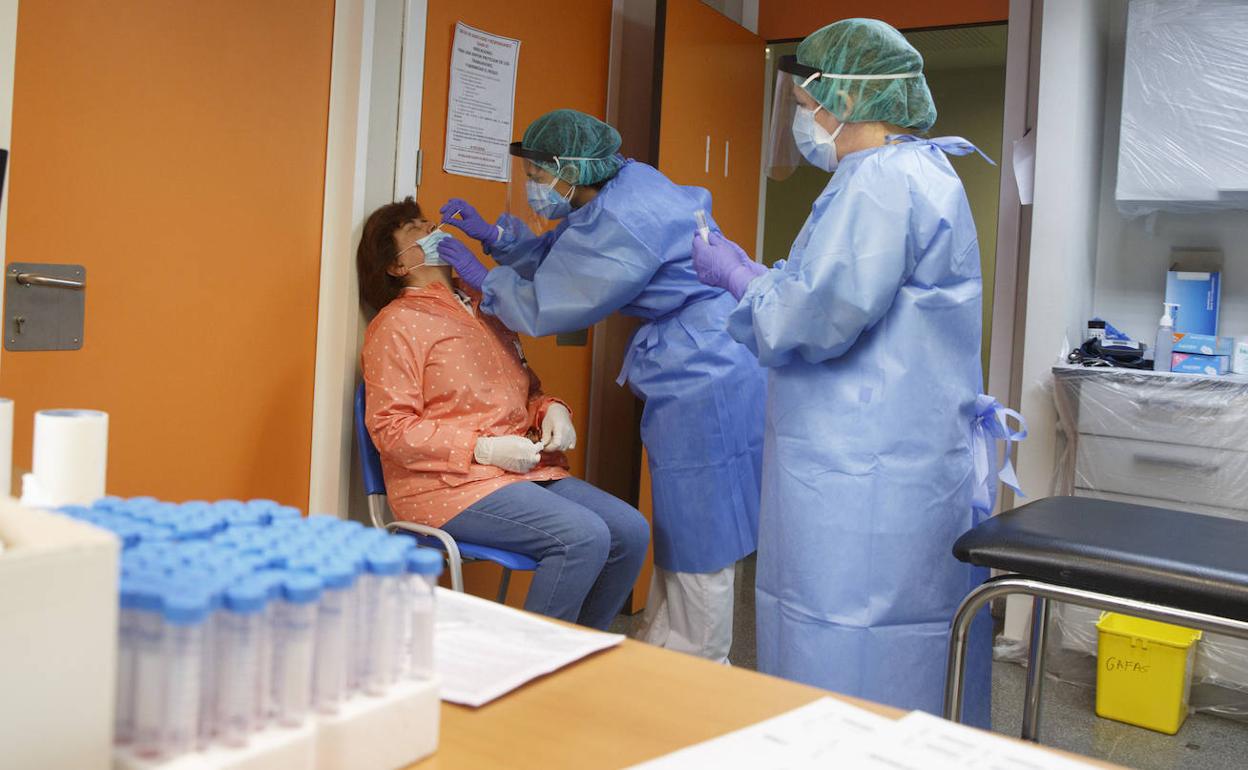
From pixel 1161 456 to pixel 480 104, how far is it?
2.18 meters

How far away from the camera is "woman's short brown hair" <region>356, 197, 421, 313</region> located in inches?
93.4

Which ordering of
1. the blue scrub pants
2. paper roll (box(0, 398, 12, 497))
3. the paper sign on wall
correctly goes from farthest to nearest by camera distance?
the paper sign on wall → the blue scrub pants → paper roll (box(0, 398, 12, 497))

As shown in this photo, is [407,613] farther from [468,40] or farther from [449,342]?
[468,40]

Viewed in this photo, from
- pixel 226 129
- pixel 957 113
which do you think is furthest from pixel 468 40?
pixel 957 113

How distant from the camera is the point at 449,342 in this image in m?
2.36

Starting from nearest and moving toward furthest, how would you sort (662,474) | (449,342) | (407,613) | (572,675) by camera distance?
(407,613), (572,675), (449,342), (662,474)

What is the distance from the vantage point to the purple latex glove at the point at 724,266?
216cm

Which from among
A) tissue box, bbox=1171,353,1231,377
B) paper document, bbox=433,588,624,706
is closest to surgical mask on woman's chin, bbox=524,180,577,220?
paper document, bbox=433,588,624,706

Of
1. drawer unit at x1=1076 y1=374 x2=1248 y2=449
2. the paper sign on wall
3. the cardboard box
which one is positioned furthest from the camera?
drawer unit at x1=1076 y1=374 x2=1248 y2=449

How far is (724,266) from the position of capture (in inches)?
85.7

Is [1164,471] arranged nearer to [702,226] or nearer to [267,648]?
[702,226]

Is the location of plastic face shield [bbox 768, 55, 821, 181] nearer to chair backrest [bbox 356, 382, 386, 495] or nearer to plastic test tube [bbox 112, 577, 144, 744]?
chair backrest [bbox 356, 382, 386, 495]

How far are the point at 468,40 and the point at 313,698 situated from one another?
7.61ft

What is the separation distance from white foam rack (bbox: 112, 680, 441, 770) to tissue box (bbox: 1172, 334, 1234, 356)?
10.3 feet
